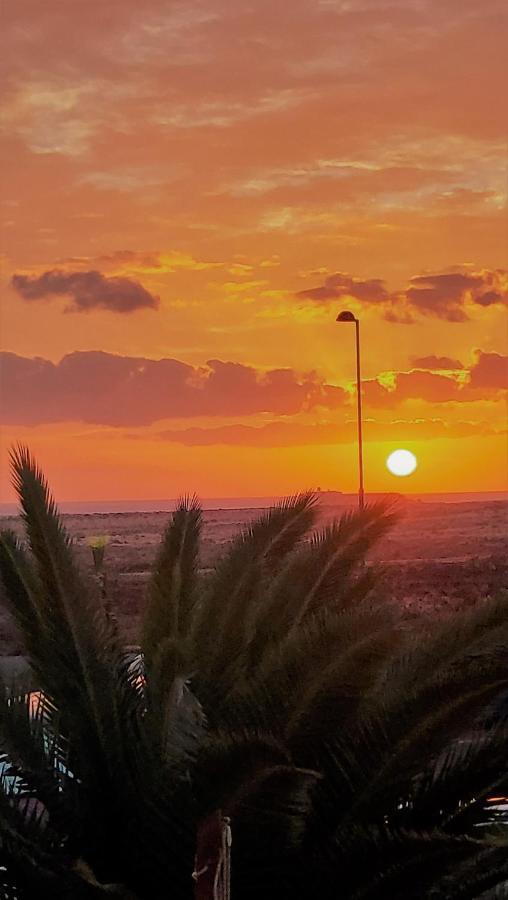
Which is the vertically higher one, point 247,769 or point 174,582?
point 174,582

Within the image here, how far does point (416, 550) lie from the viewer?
54.8 m

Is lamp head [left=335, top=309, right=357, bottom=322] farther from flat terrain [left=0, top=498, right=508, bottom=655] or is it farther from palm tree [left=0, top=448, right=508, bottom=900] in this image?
palm tree [left=0, top=448, right=508, bottom=900]

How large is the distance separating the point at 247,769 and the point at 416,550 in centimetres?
5120

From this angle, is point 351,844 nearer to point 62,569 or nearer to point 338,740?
point 338,740

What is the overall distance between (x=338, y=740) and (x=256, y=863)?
1.88 ft

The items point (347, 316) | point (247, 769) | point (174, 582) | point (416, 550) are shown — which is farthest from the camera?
point (416, 550)

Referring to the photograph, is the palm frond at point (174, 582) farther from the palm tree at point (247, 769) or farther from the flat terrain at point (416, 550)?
the palm tree at point (247, 769)

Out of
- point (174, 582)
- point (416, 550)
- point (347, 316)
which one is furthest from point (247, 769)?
point (416, 550)

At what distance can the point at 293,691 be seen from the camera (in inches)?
187

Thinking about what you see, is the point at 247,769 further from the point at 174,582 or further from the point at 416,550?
the point at 416,550

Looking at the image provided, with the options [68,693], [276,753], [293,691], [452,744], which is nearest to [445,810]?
[452,744]

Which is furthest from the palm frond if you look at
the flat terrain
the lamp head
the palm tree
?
the lamp head

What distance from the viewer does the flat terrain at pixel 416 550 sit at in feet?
76.9

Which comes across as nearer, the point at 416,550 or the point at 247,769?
the point at 247,769
